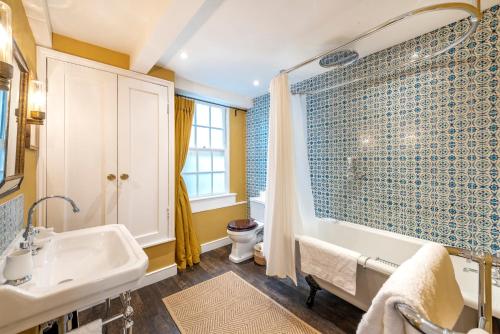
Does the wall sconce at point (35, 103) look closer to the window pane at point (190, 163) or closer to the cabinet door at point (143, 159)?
the cabinet door at point (143, 159)

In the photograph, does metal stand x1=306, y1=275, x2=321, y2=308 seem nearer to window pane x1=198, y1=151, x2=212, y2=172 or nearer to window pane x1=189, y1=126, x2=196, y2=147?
window pane x1=198, y1=151, x2=212, y2=172

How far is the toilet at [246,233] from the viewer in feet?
8.48

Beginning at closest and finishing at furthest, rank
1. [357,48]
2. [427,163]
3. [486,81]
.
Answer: [486,81] < [427,163] < [357,48]

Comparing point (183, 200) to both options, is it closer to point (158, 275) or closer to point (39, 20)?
point (158, 275)

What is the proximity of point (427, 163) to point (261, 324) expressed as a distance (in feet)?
6.28

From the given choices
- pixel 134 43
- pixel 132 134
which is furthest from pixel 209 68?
pixel 132 134

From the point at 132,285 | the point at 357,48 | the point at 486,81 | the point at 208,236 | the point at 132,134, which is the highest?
the point at 357,48

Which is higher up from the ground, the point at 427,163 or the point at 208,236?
the point at 427,163

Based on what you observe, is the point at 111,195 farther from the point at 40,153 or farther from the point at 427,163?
the point at 427,163

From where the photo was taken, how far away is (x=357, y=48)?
1.92m

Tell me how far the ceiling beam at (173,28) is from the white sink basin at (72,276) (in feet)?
4.61

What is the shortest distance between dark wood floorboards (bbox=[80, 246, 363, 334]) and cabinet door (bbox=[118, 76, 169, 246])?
507mm

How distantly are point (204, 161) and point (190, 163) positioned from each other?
22 centimetres

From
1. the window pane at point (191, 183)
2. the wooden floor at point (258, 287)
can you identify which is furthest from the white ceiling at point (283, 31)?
the wooden floor at point (258, 287)
